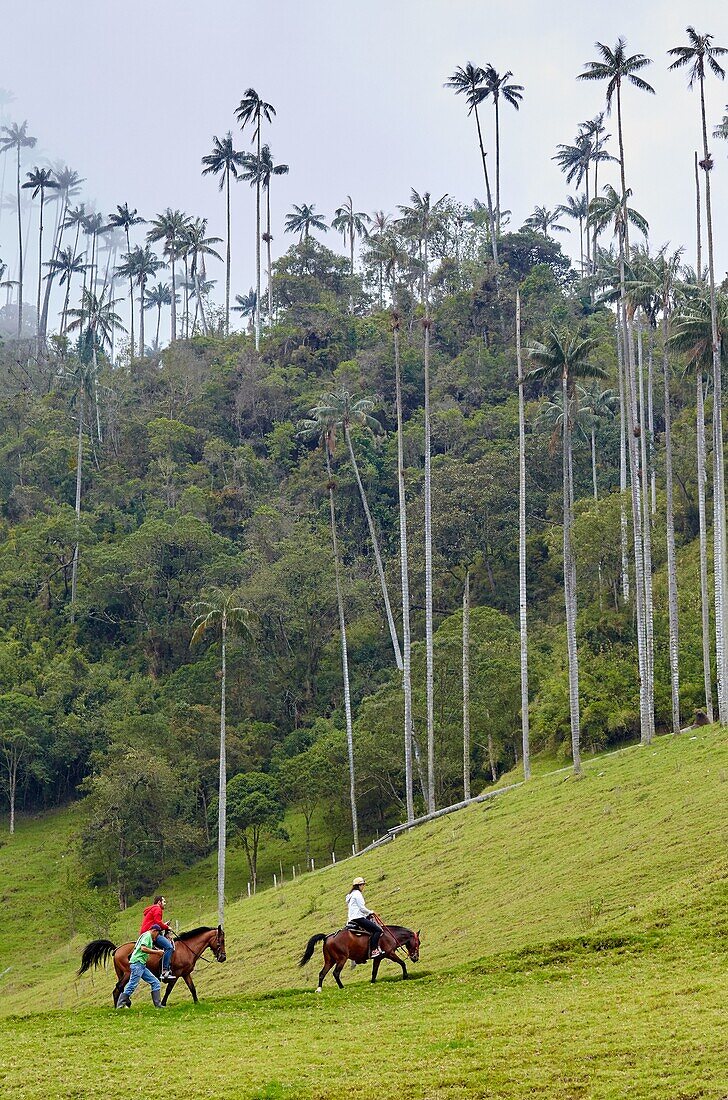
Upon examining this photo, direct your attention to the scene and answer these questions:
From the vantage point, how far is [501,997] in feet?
67.1

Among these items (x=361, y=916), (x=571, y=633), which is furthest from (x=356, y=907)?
(x=571, y=633)

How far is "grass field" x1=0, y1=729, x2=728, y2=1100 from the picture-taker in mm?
15461

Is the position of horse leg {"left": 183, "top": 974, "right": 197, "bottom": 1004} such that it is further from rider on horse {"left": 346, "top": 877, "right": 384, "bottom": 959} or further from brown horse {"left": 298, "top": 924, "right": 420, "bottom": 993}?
rider on horse {"left": 346, "top": 877, "right": 384, "bottom": 959}

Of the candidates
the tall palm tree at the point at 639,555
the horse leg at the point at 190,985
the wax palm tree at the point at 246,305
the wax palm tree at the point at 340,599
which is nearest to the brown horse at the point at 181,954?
the horse leg at the point at 190,985

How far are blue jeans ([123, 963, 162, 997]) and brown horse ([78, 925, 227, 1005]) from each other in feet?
0.82

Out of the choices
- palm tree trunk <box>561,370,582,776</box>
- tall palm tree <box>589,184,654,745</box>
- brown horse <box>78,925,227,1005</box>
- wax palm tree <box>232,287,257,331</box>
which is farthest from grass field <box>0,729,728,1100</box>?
wax palm tree <box>232,287,257,331</box>

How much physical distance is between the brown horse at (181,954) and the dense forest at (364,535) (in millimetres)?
26082

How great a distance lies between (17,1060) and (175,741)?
2263 inches

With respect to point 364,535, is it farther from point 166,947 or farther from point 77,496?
point 166,947

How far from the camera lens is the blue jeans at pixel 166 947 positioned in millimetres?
21172

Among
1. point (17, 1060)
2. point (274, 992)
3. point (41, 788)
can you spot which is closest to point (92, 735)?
point (41, 788)

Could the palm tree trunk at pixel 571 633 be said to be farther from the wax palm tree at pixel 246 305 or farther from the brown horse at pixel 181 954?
the wax palm tree at pixel 246 305

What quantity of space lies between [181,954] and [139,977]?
3.02ft

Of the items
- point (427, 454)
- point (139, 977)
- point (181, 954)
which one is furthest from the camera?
point (427, 454)
